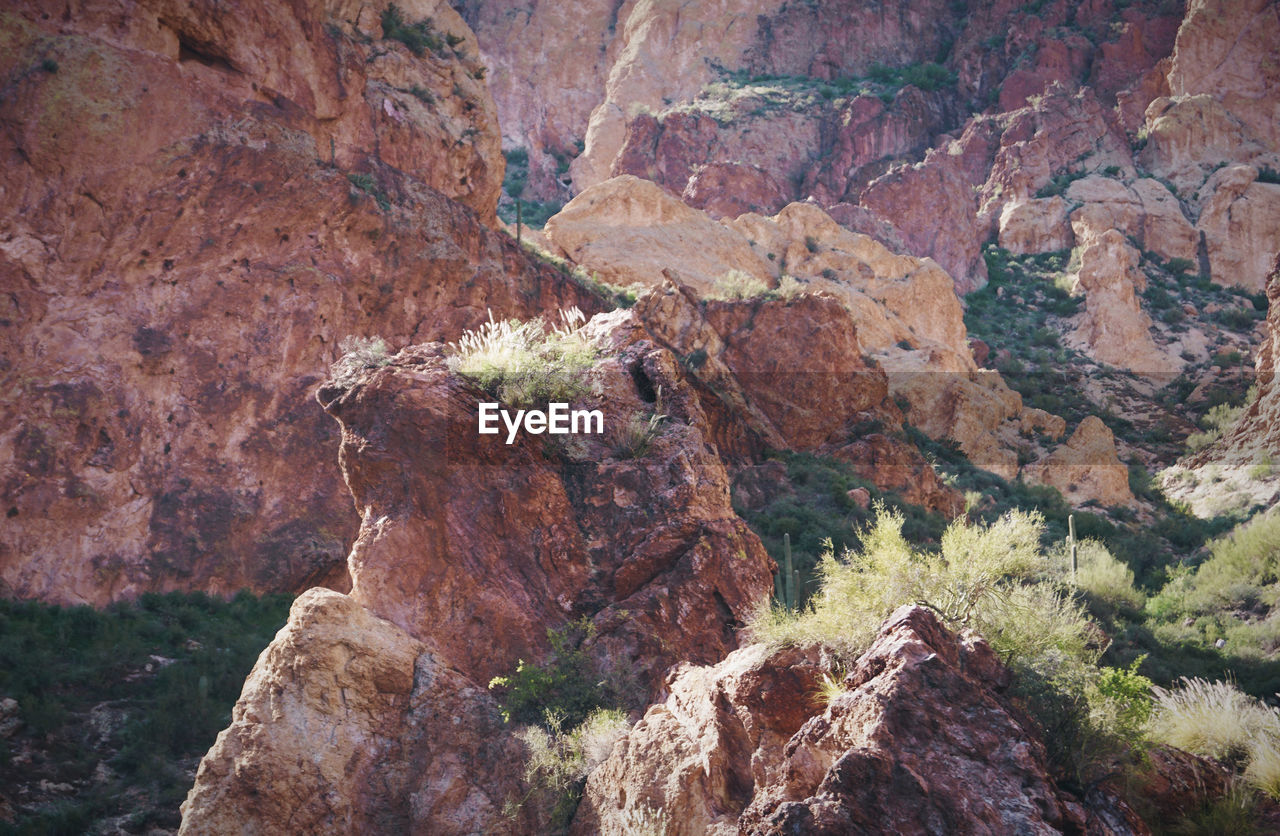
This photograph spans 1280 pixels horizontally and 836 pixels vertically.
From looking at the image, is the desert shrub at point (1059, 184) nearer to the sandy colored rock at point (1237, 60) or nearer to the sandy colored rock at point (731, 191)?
the sandy colored rock at point (1237, 60)

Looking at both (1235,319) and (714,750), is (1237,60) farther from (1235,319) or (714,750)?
(714,750)

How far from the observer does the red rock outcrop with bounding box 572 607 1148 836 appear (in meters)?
5.12

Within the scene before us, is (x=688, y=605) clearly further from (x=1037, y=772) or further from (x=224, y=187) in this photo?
(x=224, y=187)

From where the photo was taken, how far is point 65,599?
18.0 metres

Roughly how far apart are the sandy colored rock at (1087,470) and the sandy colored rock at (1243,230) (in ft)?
97.6

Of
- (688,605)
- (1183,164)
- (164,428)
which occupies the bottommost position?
(688,605)

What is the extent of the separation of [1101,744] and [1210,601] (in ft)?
58.8

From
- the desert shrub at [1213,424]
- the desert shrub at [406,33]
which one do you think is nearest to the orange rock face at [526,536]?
the desert shrub at [406,33]

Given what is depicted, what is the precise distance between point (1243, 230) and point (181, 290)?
62.4m

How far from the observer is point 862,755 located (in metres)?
5.24

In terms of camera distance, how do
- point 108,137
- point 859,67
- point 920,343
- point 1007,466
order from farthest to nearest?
point 859,67 → point 920,343 → point 1007,466 → point 108,137

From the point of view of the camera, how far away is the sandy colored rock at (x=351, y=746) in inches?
280

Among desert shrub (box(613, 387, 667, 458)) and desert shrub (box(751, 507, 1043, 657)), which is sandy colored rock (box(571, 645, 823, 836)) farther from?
desert shrub (box(613, 387, 667, 458))

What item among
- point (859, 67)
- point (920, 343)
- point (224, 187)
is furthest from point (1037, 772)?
point (859, 67)
